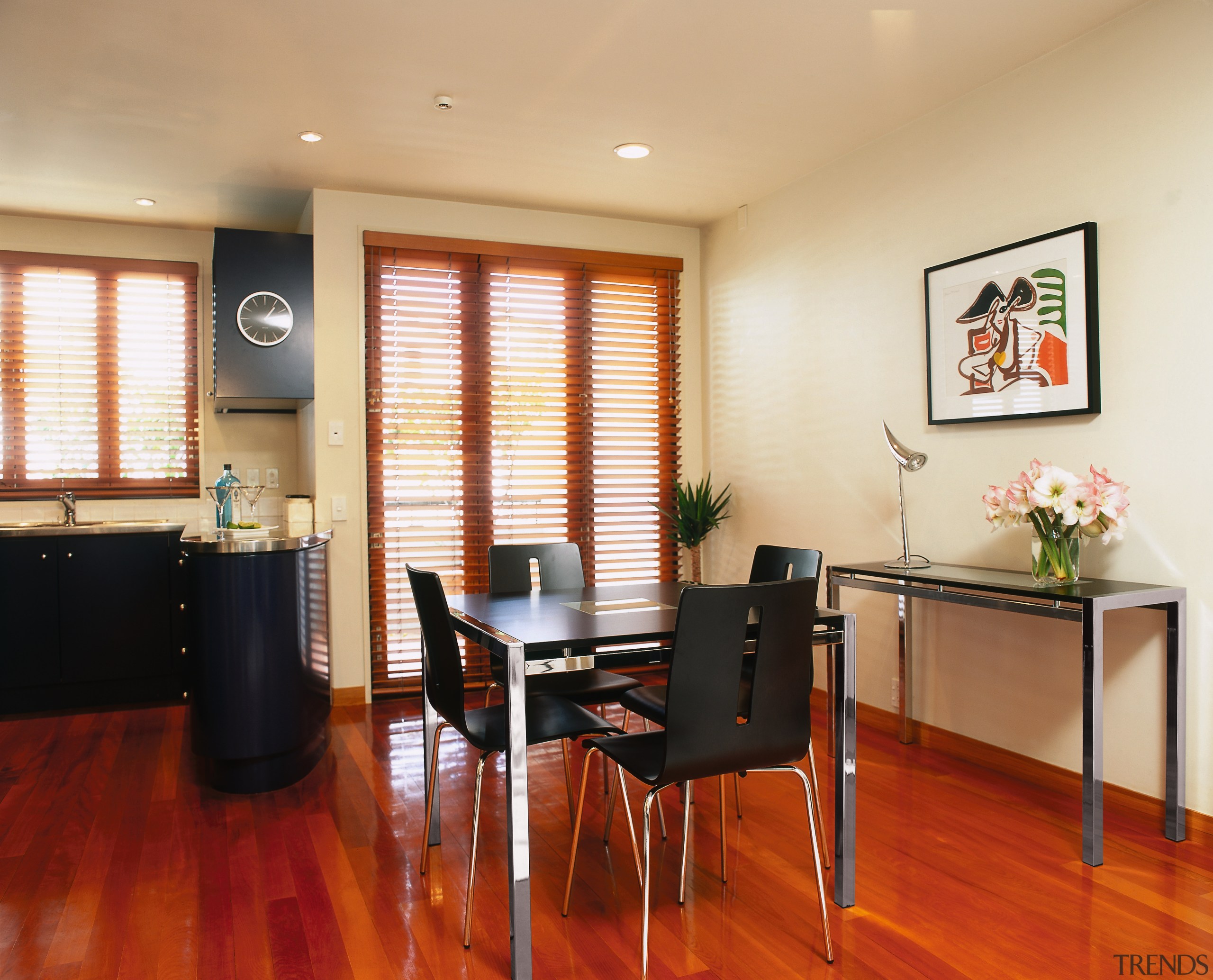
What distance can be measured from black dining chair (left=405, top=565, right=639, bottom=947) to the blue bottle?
1.91 m

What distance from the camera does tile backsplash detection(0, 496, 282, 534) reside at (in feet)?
16.1

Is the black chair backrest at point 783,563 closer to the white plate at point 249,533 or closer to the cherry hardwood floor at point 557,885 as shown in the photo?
the cherry hardwood floor at point 557,885

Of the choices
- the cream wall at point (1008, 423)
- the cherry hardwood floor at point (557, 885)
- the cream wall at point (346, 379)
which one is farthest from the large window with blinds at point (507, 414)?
the cherry hardwood floor at point (557, 885)

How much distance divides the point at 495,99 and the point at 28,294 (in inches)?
125

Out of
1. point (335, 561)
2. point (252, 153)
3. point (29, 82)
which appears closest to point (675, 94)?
point (252, 153)

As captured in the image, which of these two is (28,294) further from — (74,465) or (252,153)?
(252,153)

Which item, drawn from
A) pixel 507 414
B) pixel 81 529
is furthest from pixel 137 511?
pixel 507 414

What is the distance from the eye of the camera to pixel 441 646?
2373 millimetres

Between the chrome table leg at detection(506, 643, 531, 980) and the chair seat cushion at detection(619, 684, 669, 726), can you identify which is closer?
the chrome table leg at detection(506, 643, 531, 980)

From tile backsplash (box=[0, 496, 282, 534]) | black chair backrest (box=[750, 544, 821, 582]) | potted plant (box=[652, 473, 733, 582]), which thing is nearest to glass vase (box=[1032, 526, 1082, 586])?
black chair backrest (box=[750, 544, 821, 582])

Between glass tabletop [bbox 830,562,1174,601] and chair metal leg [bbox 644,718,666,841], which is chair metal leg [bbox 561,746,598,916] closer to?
chair metal leg [bbox 644,718,666,841]

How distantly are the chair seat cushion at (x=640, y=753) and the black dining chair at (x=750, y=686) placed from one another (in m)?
0.26

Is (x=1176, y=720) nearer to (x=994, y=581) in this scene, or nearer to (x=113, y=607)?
(x=994, y=581)

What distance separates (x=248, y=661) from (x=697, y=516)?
263cm
